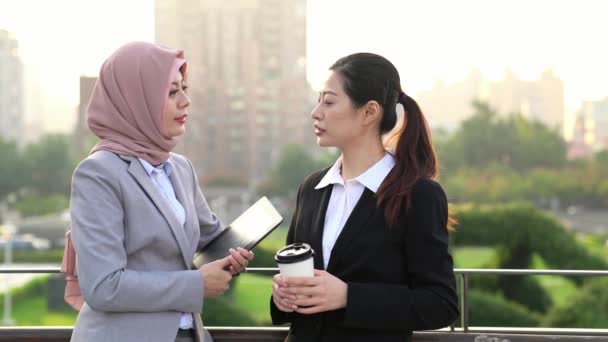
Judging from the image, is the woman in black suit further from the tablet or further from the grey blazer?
the grey blazer

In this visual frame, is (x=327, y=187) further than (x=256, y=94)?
No

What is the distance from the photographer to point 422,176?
5.78ft

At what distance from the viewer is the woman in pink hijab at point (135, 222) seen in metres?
1.63

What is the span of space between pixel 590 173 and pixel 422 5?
16030mm

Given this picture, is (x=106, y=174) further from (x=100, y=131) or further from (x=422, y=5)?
(x=422, y=5)

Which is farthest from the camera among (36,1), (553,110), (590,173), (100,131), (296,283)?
(553,110)

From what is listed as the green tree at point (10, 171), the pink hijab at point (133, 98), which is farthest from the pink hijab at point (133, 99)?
the green tree at point (10, 171)

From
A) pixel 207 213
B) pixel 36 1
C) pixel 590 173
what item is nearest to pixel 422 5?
pixel 590 173

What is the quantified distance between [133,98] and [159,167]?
0.18m

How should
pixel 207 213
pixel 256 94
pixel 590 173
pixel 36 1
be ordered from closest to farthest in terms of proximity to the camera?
pixel 207 213, pixel 590 173, pixel 36 1, pixel 256 94

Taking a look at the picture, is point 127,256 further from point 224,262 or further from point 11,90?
point 11,90

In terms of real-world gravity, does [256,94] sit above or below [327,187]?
below

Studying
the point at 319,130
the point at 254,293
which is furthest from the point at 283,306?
the point at 254,293

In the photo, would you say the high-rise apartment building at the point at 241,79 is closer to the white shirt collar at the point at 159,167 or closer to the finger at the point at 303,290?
the white shirt collar at the point at 159,167
